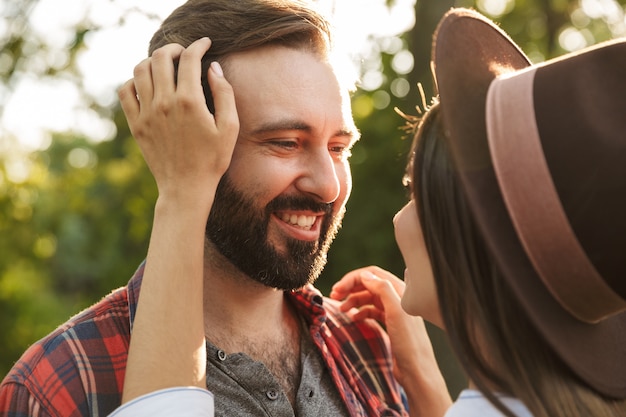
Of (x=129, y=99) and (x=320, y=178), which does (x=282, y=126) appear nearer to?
(x=320, y=178)

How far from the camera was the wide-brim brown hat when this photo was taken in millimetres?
1736

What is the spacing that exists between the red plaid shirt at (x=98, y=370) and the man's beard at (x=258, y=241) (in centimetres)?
24

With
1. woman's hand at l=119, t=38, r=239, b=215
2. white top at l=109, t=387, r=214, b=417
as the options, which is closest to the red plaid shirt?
white top at l=109, t=387, r=214, b=417

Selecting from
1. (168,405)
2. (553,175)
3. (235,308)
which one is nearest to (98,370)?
(168,405)

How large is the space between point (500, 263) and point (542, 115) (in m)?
0.32

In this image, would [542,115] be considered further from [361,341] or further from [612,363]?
[361,341]

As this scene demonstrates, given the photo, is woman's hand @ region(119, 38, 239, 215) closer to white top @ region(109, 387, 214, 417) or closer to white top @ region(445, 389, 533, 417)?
white top @ region(109, 387, 214, 417)

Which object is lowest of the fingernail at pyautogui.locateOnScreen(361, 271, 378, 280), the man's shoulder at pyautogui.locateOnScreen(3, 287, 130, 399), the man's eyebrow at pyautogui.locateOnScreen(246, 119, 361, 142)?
the man's shoulder at pyautogui.locateOnScreen(3, 287, 130, 399)

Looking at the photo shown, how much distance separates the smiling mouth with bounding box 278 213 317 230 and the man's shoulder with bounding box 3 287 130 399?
0.60m

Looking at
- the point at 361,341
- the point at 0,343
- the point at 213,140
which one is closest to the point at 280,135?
the point at 213,140

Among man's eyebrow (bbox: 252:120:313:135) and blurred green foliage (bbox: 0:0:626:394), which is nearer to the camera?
man's eyebrow (bbox: 252:120:313:135)

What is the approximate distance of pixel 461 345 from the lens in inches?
76.7

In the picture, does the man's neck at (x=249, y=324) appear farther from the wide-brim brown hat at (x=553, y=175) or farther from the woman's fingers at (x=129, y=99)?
the wide-brim brown hat at (x=553, y=175)

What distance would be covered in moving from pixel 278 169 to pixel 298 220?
0.64 ft
